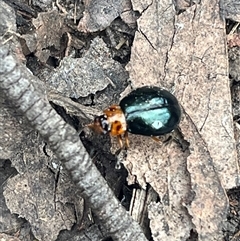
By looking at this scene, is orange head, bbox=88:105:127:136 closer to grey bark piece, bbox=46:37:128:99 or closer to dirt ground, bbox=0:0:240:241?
dirt ground, bbox=0:0:240:241

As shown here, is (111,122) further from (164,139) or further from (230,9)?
(230,9)

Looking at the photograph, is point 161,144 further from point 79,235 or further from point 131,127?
point 79,235

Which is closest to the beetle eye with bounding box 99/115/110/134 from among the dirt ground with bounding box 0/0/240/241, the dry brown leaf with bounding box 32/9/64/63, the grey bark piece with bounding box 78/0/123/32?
the dirt ground with bounding box 0/0/240/241

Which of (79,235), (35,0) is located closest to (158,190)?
(79,235)

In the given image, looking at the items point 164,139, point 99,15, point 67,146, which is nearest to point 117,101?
point 164,139

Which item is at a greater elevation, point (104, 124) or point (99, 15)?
point (99, 15)
